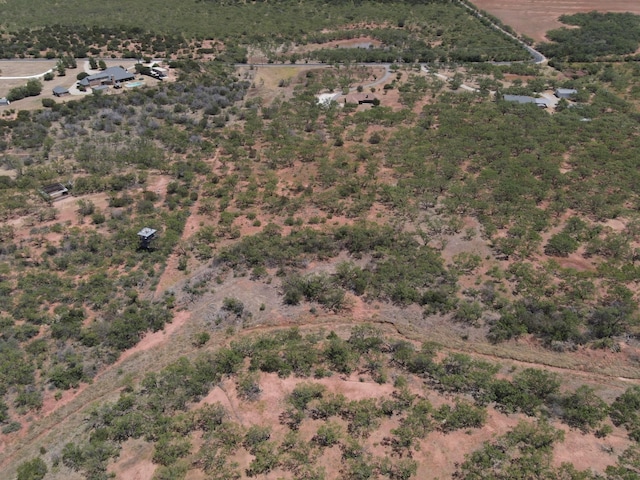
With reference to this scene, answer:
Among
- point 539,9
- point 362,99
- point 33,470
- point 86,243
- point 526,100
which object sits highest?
point 539,9

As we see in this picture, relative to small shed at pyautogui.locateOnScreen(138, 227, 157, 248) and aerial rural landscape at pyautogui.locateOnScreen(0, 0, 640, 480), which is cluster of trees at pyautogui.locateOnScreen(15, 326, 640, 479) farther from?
small shed at pyautogui.locateOnScreen(138, 227, 157, 248)

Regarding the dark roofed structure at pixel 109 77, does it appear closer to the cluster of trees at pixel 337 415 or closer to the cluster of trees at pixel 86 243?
the cluster of trees at pixel 86 243

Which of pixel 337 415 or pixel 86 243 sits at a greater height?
pixel 86 243

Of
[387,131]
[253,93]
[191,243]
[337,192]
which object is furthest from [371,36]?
[191,243]

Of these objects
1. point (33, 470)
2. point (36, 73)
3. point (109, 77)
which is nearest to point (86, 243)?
point (33, 470)

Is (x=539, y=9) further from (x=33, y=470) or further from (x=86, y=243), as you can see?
(x=33, y=470)

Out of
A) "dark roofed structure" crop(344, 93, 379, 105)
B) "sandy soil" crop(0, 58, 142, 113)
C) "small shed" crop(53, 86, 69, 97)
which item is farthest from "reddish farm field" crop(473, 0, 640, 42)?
"small shed" crop(53, 86, 69, 97)
